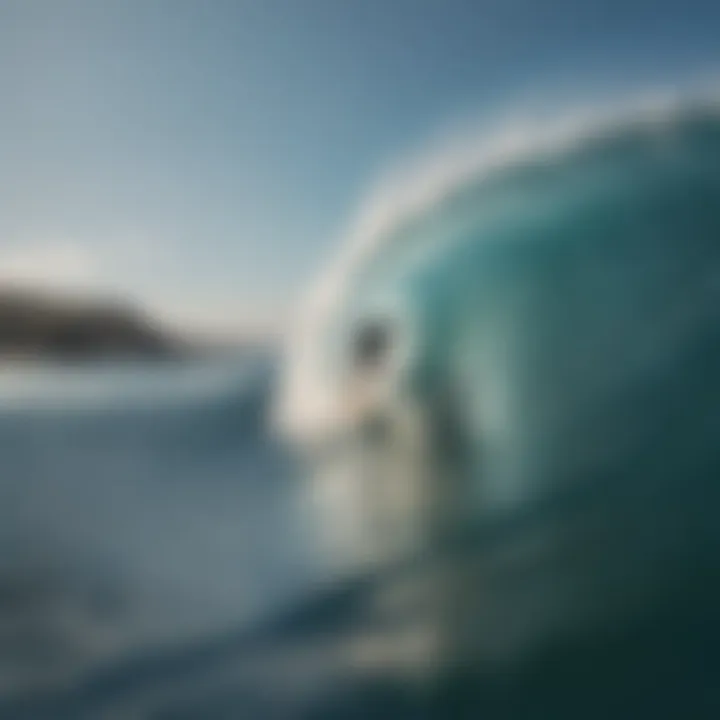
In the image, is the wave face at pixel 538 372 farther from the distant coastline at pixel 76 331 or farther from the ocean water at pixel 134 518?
the distant coastline at pixel 76 331

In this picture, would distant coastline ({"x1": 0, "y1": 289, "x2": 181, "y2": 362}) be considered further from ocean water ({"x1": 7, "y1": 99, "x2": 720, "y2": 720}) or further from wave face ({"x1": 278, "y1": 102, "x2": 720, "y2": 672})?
wave face ({"x1": 278, "y1": 102, "x2": 720, "y2": 672})

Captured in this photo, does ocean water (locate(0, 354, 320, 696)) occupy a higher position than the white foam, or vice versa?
the white foam

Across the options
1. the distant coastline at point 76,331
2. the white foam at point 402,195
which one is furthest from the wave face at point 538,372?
the distant coastline at point 76,331

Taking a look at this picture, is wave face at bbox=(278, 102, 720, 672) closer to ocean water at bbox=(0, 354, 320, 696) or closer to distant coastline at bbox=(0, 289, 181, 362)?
ocean water at bbox=(0, 354, 320, 696)

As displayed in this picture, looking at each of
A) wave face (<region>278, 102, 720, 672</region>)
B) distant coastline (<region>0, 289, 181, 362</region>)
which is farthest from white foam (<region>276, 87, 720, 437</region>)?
distant coastline (<region>0, 289, 181, 362</region>)

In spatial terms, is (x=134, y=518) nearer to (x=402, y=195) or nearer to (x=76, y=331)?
(x=76, y=331)

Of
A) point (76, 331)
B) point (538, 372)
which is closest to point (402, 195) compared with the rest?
point (538, 372)

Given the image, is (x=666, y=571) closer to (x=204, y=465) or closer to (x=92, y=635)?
(x=204, y=465)

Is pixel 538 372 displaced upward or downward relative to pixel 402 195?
downward
